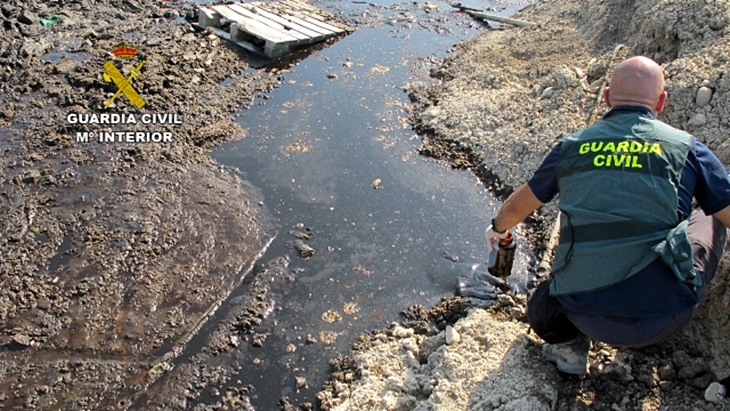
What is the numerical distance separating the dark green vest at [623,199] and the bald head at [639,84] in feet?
0.30

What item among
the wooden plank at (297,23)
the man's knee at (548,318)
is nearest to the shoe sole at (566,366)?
the man's knee at (548,318)

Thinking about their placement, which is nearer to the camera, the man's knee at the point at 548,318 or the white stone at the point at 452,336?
the man's knee at the point at 548,318

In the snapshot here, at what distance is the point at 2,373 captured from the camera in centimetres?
381

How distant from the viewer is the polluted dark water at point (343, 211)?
4.25 metres

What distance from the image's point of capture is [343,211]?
5473 mm

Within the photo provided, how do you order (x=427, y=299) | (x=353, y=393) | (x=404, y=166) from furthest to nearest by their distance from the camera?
(x=404, y=166)
(x=427, y=299)
(x=353, y=393)

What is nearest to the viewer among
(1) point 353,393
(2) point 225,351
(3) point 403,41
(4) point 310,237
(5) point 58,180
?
(1) point 353,393

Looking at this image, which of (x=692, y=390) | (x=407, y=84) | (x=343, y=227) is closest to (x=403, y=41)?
(x=407, y=84)

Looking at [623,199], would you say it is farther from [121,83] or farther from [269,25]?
[269,25]

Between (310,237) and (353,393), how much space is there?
1800 mm

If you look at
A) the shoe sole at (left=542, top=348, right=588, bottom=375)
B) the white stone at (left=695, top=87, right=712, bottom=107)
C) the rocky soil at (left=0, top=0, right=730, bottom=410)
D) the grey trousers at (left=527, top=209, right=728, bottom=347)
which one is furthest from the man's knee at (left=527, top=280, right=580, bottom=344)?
the white stone at (left=695, top=87, right=712, bottom=107)

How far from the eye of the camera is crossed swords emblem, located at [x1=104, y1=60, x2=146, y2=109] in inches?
263

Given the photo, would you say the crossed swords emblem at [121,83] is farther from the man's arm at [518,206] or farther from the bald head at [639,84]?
the bald head at [639,84]

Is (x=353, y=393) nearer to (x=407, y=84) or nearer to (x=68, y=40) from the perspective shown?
(x=407, y=84)
